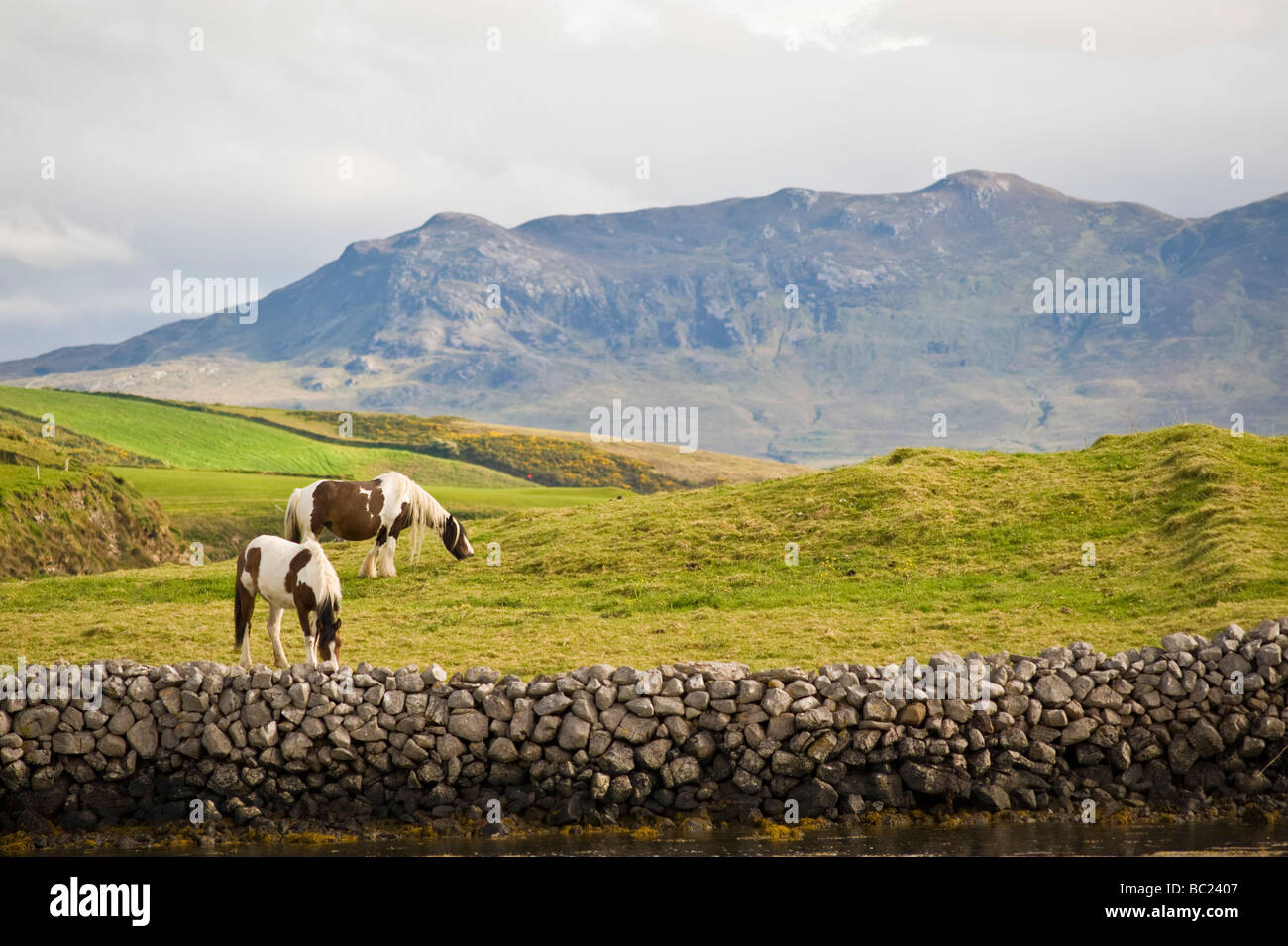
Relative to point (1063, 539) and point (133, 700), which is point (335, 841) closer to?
point (133, 700)

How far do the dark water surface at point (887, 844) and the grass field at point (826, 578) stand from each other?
4149 mm

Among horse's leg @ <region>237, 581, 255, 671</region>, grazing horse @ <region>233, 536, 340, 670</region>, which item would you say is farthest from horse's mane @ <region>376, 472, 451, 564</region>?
grazing horse @ <region>233, 536, 340, 670</region>

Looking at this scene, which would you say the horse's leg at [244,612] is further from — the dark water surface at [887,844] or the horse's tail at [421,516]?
the horse's tail at [421,516]

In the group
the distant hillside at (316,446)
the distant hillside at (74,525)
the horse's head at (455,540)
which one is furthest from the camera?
the distant hillside at (316,446)

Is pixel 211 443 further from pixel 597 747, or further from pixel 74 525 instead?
pixel 597 747

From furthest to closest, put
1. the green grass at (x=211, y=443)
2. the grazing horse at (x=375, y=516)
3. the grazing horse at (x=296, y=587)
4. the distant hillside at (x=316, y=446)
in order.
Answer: the green grass at (x=211, y=443) → the distant hillside at (x=316, y=446) → the grazing horse at (x=375, y=516) → the grazing horse at (x=296, y=587)

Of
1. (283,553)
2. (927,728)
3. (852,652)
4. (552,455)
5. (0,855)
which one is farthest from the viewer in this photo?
(552,455)

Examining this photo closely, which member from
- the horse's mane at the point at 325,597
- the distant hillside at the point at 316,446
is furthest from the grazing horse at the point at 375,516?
the distant hillside at the point at 316,446

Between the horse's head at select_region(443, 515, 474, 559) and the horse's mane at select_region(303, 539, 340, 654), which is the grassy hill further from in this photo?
the horse's mane at select_region(303, 539, 340, 654)

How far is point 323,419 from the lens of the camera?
140 metres

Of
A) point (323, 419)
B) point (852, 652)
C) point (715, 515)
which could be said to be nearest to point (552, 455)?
point (323, 419)

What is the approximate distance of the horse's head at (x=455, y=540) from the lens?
101ft

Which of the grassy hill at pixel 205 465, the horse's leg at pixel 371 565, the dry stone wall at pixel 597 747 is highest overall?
the grassy hill at pixel 205 465

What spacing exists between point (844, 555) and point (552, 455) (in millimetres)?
106775
